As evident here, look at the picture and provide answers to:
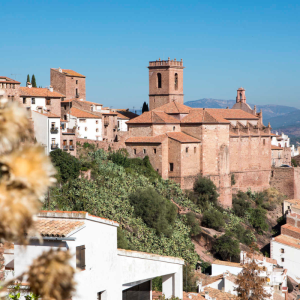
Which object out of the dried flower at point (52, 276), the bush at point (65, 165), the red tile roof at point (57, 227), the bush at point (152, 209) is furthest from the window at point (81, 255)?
the bush at point (152, 209)

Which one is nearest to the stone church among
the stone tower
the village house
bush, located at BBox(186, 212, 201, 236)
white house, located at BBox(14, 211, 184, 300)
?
the stone tower

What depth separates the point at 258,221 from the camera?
50.3 meters

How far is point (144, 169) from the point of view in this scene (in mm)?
43031

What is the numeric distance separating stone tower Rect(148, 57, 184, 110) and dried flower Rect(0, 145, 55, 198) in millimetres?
50547

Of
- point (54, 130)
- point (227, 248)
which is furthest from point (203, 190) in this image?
point (54, 130)

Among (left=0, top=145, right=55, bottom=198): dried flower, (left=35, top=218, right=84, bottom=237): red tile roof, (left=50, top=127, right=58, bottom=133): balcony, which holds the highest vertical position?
(left=50, top=127, right=58, bottom=133): balcony

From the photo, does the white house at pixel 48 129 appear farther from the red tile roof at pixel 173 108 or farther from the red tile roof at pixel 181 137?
the red tile roof at pixel 173 108

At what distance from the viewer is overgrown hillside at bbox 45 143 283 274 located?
34969 mm

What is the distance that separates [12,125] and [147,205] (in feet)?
118

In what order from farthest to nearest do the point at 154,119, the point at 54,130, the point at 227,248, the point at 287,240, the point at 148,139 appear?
1. the point at 287,240
2. the point at 154,119
3. the point at 148,139
4. the point at 227,248
5. the point at 54,130

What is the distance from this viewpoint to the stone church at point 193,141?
44250 millimetres

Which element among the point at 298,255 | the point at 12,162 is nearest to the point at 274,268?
the point at 298,255

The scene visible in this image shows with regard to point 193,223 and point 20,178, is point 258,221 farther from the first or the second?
point 20,178

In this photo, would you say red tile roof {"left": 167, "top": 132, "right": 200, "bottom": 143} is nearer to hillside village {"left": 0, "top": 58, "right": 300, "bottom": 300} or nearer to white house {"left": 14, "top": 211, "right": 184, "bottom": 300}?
hillside village {"left": 0, "top": 58, "right": 300, "bottom": 300}
